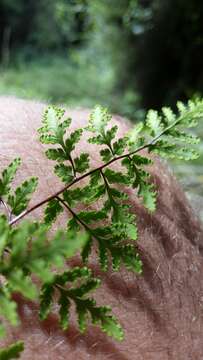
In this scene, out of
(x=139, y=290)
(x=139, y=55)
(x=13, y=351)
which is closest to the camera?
(x=13, y=351)

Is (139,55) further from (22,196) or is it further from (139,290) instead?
(22,196)

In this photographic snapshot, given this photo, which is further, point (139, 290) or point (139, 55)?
point (139, 55)

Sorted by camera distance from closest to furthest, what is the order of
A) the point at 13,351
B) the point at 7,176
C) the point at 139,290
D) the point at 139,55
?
the point at 13,351 < the point at 7,176 < the point at 139,290 < the point at 139,55

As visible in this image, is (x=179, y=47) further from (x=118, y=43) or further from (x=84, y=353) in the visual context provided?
(x=84, y=353)

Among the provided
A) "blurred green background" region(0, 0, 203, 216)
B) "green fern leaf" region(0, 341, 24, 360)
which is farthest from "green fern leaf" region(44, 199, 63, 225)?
"blurred green background" region(0, 0, 203, 216)

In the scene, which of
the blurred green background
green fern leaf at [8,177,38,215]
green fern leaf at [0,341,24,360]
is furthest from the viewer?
the blurred green background

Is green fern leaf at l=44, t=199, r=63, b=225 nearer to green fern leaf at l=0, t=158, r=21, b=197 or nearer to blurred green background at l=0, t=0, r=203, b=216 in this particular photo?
green fern leaf at l=0, t=158, r=21, b=197

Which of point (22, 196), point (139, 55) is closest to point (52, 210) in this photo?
point (22, 196)

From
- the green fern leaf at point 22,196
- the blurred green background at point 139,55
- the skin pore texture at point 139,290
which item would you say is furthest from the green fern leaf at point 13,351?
the blurred green background at point 139,55

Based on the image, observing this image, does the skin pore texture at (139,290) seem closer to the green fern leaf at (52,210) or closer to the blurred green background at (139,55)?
the green fern leaf at (52,210)
